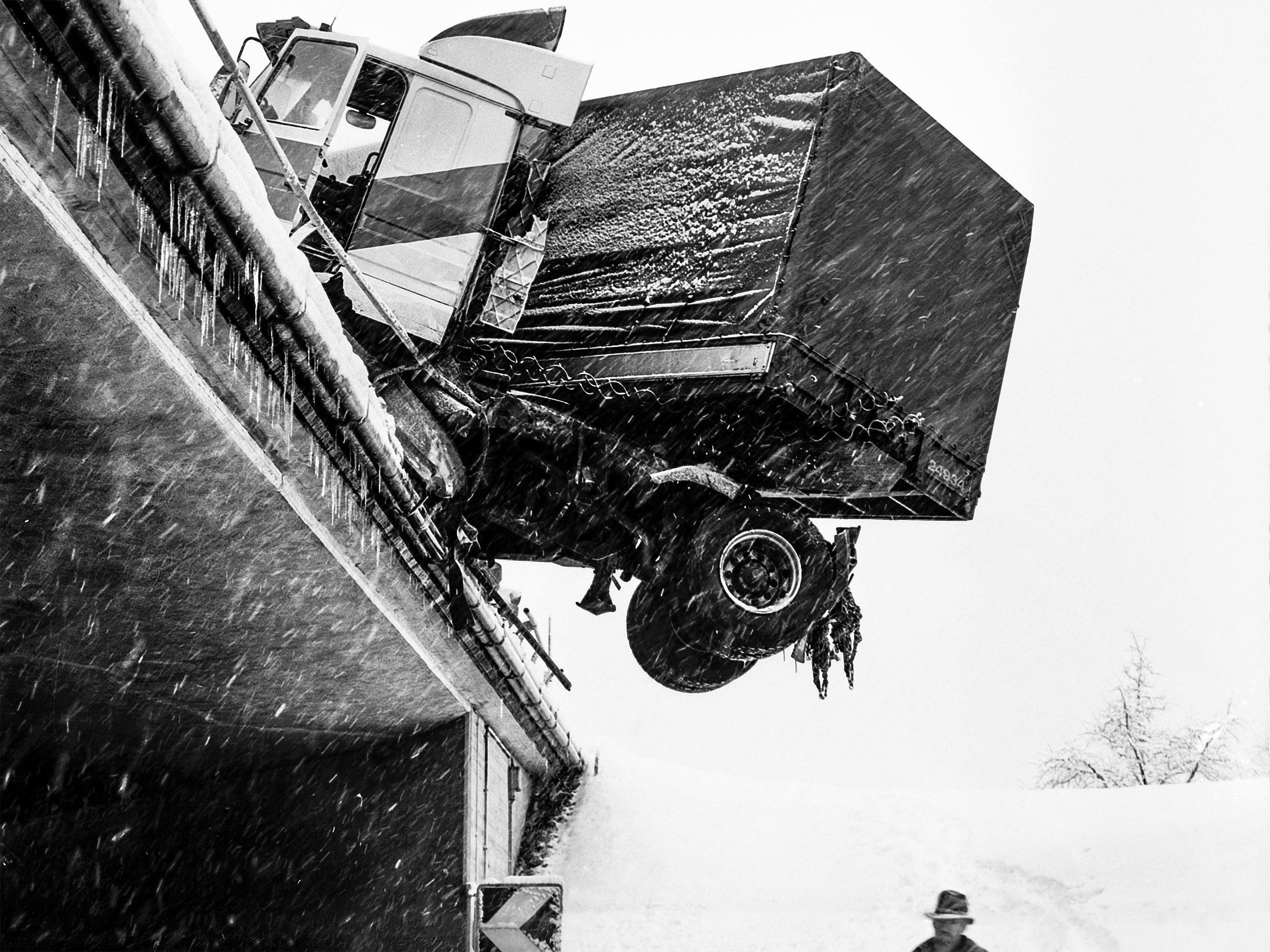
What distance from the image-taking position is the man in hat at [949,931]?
4895mm

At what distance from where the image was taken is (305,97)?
26.4 ft

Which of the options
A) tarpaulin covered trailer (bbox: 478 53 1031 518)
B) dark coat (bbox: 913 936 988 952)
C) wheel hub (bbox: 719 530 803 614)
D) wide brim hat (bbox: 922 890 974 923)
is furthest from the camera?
wheel hub (bbox: 719 530 803 614)

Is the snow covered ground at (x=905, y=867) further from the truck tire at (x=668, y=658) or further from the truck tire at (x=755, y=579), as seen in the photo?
the truck tire at (x=755, y=579)

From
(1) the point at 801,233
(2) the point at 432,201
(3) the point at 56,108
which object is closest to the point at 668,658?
(1) the point at 801,233

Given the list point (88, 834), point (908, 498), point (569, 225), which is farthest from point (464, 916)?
point (569, 225)

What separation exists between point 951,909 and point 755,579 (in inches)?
121

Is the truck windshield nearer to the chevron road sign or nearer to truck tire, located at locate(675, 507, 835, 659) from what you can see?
truck tire, located at locate(675, 507, 835, 659)

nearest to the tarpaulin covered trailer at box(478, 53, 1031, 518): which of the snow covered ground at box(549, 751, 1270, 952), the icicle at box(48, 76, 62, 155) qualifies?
the icicle at box(48, 76, 62, 155)

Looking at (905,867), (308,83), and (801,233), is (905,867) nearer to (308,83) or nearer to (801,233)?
(801,233)

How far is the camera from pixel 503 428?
7520mm

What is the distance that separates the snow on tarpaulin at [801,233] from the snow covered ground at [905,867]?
5146 millimetres

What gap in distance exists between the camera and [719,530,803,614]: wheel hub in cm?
788

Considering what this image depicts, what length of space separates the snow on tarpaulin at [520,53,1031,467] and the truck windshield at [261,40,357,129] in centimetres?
151

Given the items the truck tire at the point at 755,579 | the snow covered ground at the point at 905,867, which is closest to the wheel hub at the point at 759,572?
the truck tire at the point at 755,579
